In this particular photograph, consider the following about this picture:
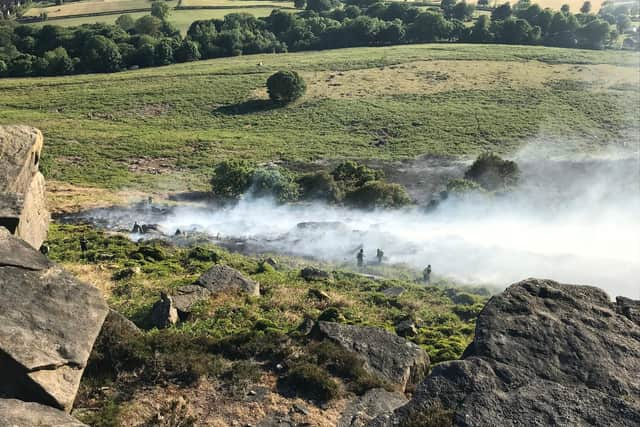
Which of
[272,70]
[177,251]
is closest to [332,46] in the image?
[272,70]

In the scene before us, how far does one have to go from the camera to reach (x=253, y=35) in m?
130

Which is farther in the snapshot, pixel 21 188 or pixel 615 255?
pixel 615 255

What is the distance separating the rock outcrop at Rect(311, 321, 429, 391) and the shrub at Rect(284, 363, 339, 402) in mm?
1873

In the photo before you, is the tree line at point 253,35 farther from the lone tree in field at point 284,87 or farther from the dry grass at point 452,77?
the lone tree in field at point 284,87

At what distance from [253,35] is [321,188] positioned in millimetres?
85146

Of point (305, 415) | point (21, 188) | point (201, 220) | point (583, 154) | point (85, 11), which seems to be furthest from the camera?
point (85, 11)

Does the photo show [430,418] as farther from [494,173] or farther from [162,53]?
[162,53]

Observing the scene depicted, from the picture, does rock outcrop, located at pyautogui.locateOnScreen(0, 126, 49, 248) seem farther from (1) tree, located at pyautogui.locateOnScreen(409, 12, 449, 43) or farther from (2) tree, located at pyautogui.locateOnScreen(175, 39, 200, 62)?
(1) tree, located at pyautogui.locateOnScreen(409, 12, 449, 43)

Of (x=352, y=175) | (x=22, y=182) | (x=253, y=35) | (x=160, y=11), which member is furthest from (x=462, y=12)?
(x=22, y=182)

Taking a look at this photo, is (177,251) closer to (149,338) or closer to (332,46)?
(149,338)

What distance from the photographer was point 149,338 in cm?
1819

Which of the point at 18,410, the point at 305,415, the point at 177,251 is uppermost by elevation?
the point at 18,410

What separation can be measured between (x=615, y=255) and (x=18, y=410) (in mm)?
42835

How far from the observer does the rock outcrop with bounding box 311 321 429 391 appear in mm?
18047
